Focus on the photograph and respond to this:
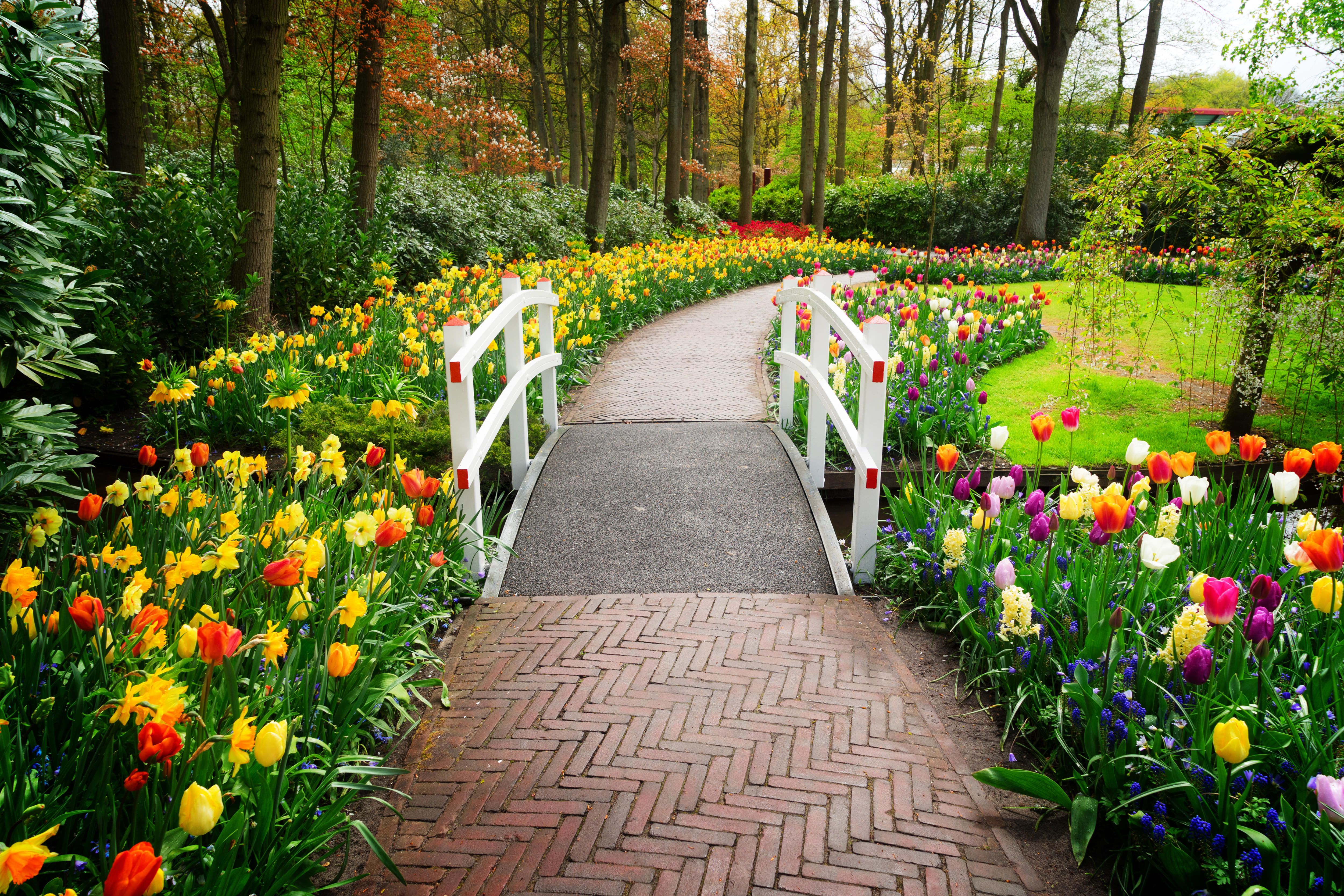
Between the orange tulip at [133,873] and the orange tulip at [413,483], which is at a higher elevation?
the orange tulip at [413,483]

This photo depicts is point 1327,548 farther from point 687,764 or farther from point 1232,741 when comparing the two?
point 687,764

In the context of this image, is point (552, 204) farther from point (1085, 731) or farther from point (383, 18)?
point (1085, 731)

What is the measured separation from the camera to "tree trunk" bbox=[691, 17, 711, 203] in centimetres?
2270

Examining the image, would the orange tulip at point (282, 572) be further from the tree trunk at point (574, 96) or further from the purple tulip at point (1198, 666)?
the tree trunk at point (574, 96)

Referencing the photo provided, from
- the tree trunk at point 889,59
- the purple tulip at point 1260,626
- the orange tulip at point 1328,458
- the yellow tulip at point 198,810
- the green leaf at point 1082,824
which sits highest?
the tree trunk at point 889,59

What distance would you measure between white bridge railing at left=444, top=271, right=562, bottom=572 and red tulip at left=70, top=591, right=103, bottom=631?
1.82 m

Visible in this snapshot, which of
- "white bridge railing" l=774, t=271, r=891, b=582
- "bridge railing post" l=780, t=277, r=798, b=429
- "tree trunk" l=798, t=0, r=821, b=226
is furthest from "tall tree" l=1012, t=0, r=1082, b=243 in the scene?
"white bridge railing" l=774, t=271, r=891, b=582

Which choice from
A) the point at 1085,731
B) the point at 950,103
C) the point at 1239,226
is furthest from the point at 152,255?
the point at 950,103

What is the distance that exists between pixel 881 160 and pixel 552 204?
Result: 1974 cm

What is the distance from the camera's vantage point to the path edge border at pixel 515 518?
3.90 metres

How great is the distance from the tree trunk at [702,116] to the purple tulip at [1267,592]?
65.8 ft

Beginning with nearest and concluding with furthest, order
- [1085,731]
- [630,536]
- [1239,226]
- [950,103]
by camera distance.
Result: [1085,731] → [630,536] → [1239,226] → [950,103]

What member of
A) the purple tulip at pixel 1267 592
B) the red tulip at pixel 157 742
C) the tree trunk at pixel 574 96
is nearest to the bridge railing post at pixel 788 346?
the purple tulip at pixel 1267 592

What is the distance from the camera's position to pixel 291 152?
59.3ft
